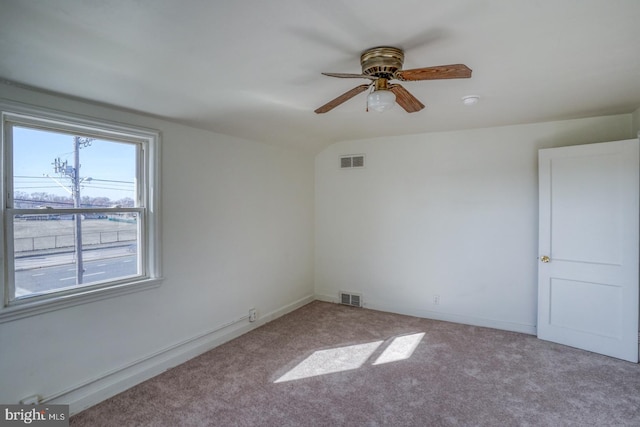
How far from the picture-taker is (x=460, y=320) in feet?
13.4

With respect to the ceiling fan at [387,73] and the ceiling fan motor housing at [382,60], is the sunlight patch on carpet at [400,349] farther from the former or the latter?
the ceiling fan motor housing at [382,60]

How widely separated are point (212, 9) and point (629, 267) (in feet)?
13.2

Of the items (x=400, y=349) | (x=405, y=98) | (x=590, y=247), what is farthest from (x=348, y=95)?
(x=590, y=247)

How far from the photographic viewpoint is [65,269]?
2451mm

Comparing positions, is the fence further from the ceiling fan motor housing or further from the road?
the ceiling fan motor housing

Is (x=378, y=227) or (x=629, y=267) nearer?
(x=629, y=267)

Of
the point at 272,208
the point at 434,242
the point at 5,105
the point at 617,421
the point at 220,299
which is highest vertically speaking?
the point at 5,105

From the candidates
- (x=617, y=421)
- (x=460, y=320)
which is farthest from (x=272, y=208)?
(x=617, y=421)

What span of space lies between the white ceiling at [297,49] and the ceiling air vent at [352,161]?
1722 mm

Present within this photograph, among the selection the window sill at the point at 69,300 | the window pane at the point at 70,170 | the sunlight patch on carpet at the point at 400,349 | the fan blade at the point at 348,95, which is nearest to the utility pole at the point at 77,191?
the window pane at the point at 70,170

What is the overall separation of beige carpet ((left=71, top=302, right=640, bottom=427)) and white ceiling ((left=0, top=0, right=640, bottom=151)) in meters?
2.30

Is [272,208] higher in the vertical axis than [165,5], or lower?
lower

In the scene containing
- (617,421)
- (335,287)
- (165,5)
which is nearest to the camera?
(165,5)

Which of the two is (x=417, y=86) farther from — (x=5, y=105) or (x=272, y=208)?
(x=5, y=105)
